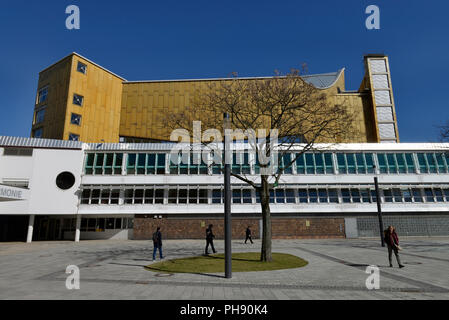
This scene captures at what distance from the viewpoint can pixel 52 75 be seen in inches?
1496

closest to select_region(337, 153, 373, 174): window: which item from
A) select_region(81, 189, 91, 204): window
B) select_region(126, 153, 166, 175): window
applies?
select_region(126, 153, 166, 175): window

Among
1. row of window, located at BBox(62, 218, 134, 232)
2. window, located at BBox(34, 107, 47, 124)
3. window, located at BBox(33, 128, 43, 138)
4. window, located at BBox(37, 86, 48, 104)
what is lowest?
row of window, located at BBox(62, 218, 134, 232)

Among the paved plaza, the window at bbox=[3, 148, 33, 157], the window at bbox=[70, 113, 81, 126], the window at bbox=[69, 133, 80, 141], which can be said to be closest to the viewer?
the paved plaza

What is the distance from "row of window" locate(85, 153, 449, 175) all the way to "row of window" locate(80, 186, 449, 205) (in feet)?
6.39

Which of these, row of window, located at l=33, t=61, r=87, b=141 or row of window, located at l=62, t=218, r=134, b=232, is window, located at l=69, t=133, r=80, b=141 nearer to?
row of window, located at l=33, t=61, r=87, b=141

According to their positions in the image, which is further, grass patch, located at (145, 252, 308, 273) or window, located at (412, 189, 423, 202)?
window, located at (412, 189, 423, 202)

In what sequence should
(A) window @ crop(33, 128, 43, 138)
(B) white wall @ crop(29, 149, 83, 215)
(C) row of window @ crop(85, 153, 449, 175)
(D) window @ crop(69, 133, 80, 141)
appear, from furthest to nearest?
(A) window @ crop(33, 128, 43, 138) → (D) window @ crop(69, 133, 80, 141) → (C) row of window @ crop(85, 153, 449, 175) → (B) white wall @ crop(29, 149, 83, 215)

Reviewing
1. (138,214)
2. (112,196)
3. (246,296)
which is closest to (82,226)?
(112,196)

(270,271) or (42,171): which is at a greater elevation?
(42,171)

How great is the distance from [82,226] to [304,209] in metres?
25.1

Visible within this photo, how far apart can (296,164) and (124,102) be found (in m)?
29.2

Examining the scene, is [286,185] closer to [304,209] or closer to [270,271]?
[304,209]

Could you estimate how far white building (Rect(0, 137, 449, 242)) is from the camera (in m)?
28.2

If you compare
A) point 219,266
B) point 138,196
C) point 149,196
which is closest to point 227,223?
point 219,266
